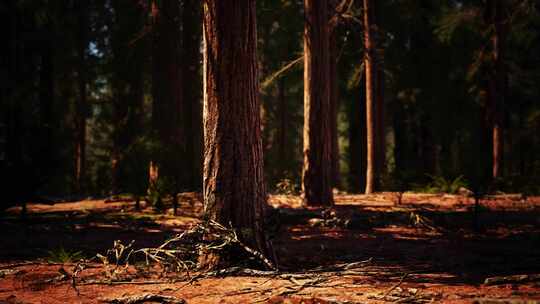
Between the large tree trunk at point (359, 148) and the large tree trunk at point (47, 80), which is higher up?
the large tree trunk at point (47, 80)

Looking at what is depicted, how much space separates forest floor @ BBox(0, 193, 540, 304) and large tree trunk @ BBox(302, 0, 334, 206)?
22.0 inches

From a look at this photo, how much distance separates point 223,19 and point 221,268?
9.82ft

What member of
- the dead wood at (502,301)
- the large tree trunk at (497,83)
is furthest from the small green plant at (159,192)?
the large tree trunk at (497,83)

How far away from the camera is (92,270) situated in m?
5.86

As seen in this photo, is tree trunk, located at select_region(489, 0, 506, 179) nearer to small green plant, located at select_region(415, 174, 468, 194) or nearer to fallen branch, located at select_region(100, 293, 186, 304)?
small green plant, located at select_region(415, 174, 468, 194)

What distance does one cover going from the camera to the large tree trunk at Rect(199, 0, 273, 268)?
5.57 m

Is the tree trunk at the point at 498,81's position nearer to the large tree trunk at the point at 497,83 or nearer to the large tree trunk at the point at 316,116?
the large tree trunk at the point at 497,83

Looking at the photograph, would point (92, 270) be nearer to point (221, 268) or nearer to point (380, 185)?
point (221, 268)

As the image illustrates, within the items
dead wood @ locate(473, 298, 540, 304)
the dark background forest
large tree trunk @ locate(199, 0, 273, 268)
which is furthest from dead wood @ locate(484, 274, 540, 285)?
the dark background forest

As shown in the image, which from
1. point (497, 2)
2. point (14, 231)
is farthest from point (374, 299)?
point (497, 2)

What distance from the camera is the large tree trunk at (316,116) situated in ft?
33.9

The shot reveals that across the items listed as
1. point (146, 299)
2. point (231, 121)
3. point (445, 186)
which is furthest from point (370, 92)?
point (146, 299)

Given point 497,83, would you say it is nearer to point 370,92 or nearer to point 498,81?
point 498,81

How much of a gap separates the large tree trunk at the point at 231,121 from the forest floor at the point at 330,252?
84 cm
